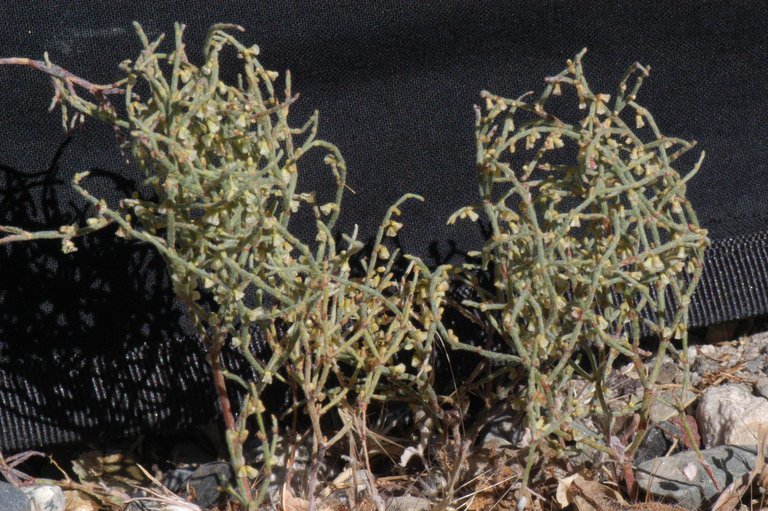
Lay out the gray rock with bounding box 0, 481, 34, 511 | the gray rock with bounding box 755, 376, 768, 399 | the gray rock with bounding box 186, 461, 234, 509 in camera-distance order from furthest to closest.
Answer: the gray rock with bounding box 755, 376, 768, 399 → the gray rock with bounding box 186, 461, 234, 509 → the gray rock with bounding box 0, 481, 34, 511

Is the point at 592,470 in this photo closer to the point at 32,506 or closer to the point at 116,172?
the point at 32,506

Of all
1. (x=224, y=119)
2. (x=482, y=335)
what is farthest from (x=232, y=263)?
(x=482, y=335)

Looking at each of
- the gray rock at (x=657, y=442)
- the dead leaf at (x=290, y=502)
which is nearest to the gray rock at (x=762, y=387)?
the gray rock at (x=657, y=442)

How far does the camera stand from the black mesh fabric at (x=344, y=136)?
135 centimetres

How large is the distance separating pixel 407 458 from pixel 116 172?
0.62 meters

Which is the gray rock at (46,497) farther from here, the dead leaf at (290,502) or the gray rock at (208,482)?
the dead leaf at (290,502)

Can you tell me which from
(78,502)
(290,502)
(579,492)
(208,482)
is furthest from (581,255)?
(78,502)

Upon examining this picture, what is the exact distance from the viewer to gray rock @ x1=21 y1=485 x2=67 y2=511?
1.20 meters

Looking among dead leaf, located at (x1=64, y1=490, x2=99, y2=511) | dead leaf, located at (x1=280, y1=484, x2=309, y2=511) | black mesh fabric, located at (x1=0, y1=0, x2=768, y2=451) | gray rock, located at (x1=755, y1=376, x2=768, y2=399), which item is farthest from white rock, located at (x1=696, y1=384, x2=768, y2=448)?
dead leaf, located at (x1=64, y1=490, x2=99, y2=511)

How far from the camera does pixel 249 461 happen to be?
1.32 meters

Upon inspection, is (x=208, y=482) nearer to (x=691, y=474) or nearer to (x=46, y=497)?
(x=46, y=497)

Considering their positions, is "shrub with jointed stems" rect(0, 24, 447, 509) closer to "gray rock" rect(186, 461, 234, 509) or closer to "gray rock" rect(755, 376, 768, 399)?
"gray rock" rect(186, 461, 234, 509)

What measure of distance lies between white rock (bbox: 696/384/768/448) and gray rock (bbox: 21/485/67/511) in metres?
0.87

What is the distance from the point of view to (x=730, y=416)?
4.15 ft
